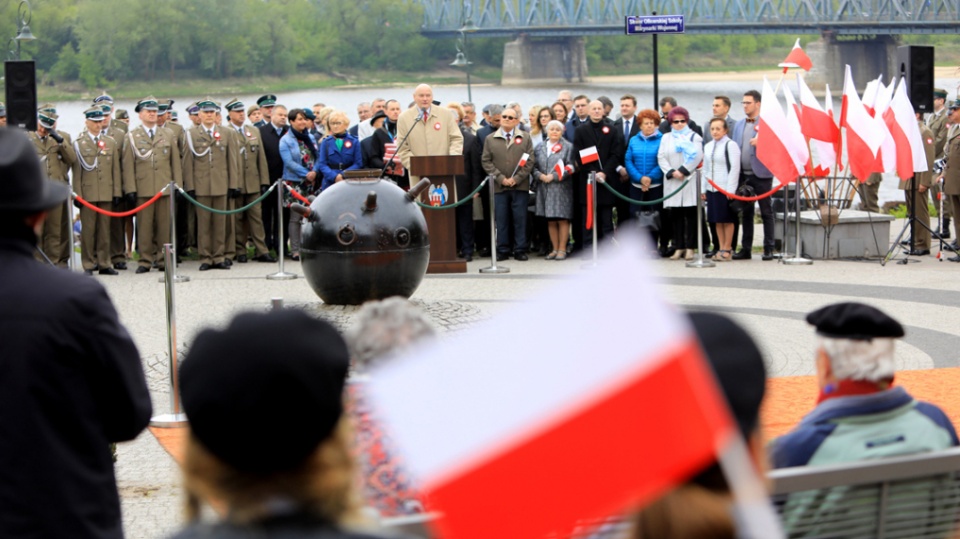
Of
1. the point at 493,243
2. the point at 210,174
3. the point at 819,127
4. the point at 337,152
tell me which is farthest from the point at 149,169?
the point at 819,127

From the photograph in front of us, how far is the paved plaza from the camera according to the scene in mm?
8727

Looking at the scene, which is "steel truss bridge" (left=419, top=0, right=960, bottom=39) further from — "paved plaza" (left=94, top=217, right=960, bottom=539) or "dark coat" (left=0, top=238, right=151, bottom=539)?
"dark coat" (left=0, top=238, right=151, bottom=539)

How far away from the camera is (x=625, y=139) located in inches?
708

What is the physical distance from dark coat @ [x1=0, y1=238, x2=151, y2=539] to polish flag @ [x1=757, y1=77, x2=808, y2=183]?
533 inches

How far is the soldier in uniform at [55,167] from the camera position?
16.9 m

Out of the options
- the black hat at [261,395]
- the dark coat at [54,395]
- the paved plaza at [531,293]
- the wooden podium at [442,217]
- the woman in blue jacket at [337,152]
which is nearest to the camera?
the black hat at [261,395]

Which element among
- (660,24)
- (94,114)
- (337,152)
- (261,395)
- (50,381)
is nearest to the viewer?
(261,395)

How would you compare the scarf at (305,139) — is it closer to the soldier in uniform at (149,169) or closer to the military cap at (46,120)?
the soldier in uniform at (149,169)

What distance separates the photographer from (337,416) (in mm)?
2363

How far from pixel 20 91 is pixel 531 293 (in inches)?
374

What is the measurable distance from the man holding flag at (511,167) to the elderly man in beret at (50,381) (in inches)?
531

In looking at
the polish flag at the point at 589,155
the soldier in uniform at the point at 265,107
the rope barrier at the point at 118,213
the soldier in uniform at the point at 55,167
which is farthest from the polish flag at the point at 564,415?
the soldier in uniform at the point at 265,107

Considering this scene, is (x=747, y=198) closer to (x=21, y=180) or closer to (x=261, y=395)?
(x=21, y=180)

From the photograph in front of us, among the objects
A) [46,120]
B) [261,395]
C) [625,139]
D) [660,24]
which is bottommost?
[261,395]
